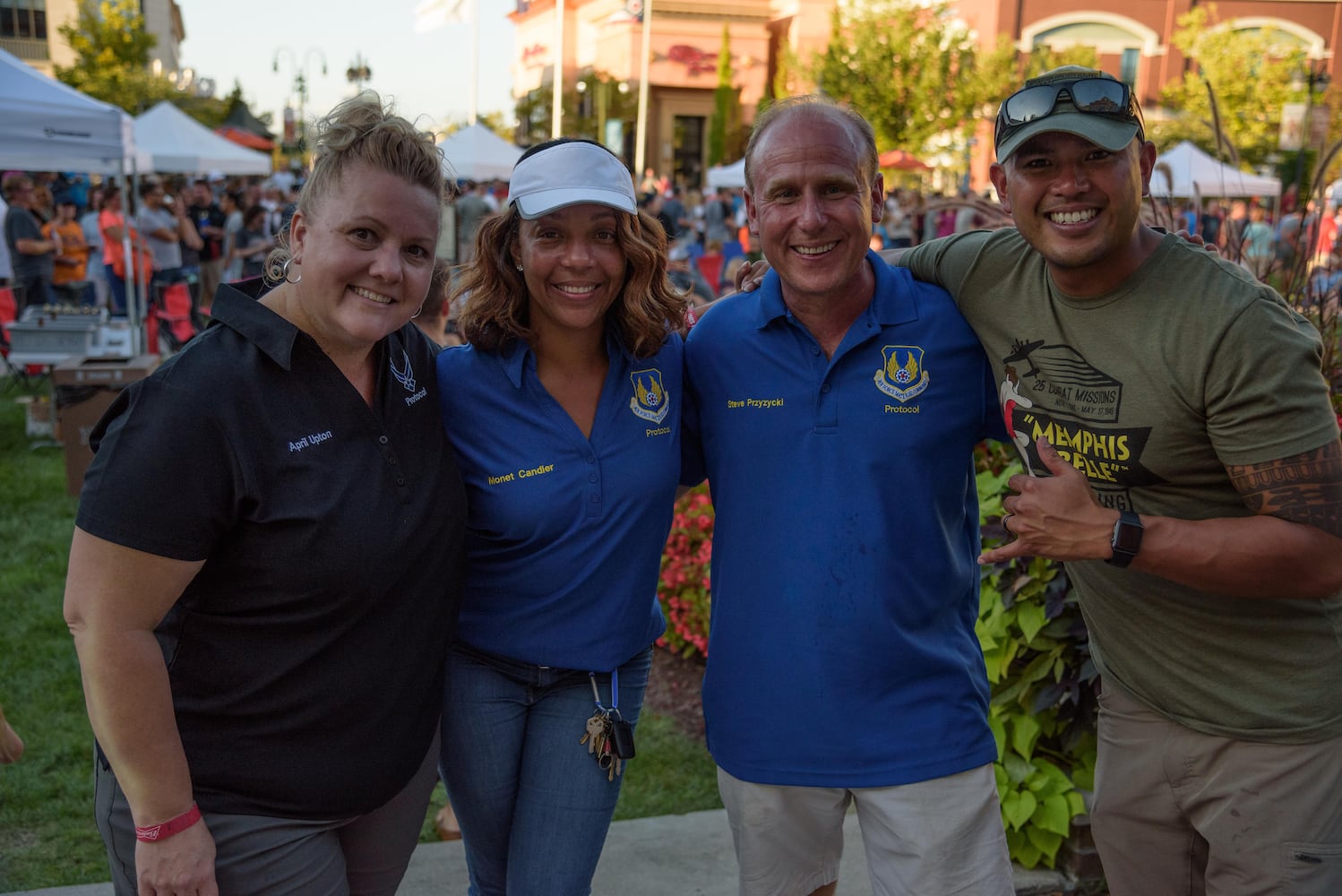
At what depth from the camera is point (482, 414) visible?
2684 millimetres

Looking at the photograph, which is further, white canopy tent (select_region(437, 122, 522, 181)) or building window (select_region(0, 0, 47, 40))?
building window (select_region(0, 0, 47, 40))

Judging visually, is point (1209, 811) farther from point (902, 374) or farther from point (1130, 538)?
point (902, 374)

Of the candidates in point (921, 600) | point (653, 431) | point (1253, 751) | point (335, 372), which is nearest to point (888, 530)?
point (921, 600)

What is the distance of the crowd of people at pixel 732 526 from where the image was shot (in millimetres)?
2133

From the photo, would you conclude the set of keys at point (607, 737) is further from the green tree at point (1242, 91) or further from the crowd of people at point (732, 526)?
the green tree at point (1242, 91)

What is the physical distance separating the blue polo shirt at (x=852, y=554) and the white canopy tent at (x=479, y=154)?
17.3 metres

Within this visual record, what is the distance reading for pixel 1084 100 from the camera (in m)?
2.40

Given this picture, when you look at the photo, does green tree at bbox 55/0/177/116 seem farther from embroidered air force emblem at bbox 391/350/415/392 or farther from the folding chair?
embroidered air force emblem at bbox 391/350/415/392

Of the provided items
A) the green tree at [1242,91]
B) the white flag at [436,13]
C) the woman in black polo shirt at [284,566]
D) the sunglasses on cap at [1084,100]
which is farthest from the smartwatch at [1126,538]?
the green tree at [1242,91]

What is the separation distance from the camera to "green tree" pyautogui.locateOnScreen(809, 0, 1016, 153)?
128 ft

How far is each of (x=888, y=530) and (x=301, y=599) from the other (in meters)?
1.31

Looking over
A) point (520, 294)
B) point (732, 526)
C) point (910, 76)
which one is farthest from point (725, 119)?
point (732, 526)

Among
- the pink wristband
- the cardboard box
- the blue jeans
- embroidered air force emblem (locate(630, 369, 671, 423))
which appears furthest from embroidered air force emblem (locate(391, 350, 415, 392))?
the cardboard box

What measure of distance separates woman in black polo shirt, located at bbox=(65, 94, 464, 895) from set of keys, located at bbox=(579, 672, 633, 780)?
1.36ft
